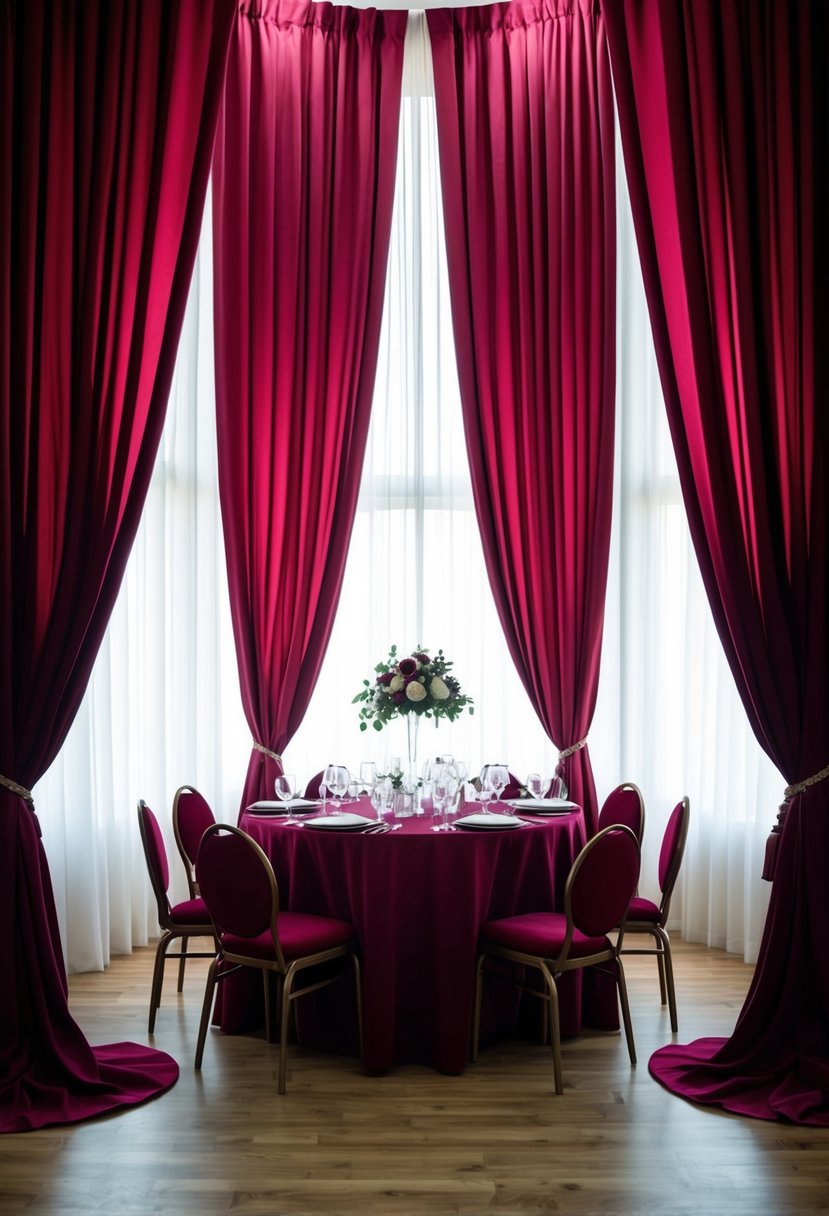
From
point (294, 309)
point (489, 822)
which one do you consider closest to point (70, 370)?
point (294, 309)

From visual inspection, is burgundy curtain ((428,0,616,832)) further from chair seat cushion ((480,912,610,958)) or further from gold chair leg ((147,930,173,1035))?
gold chair leg ((147,930,173,1035))

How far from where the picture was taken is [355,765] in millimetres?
5527

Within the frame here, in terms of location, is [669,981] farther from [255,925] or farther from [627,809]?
[255,925]

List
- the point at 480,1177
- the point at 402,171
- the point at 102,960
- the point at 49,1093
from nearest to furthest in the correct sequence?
1. the point at 480,1177
2. the point at 49,1093
3. the point at 102,960
4. the point at 402,171

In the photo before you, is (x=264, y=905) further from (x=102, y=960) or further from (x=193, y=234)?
(x=193, y=234)

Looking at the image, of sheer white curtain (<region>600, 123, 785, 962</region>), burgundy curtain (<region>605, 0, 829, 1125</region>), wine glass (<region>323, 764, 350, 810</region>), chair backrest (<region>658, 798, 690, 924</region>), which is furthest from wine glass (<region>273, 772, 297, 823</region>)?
sheer white curtain (<region>600, 123, 785, 962</region>)

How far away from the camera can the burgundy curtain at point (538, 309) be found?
5.02m

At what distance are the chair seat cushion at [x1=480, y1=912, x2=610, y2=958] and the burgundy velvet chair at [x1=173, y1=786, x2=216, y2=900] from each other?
133 cm

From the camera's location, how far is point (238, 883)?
3.56 meters

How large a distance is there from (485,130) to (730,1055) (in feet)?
14.2

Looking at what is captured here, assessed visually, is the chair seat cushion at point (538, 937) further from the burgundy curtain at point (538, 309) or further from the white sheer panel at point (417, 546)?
the white sheer panel at point (417, 546)

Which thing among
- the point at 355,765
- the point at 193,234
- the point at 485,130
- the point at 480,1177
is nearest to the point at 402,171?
the point at 485,130

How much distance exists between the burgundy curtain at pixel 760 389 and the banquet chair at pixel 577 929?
456 millimetres

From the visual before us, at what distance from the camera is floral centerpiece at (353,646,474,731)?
4301mm
